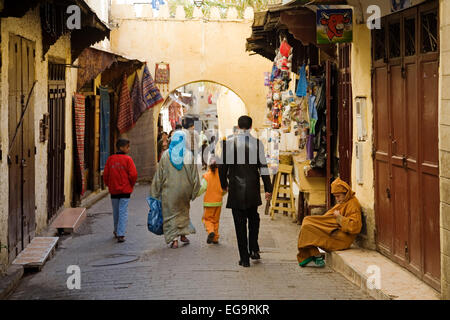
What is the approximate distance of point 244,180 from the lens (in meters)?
7.75

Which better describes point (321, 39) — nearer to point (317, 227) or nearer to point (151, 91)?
point (317, 227)

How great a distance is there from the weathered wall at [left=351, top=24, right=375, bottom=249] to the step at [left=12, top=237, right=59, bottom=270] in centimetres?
384

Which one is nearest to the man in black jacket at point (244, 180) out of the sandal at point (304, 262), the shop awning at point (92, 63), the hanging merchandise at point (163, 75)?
the sandal at point (304, 262)

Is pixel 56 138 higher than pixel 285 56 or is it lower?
lower

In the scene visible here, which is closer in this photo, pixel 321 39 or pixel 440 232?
pixel 440 232

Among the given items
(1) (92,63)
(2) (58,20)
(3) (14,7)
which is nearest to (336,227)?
(3) (14,7)

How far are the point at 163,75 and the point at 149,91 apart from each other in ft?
2.22

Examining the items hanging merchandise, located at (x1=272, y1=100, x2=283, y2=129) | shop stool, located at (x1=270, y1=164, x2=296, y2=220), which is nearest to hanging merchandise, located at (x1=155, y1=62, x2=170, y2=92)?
hanging merchandise, located at (x1=272, y1=100, x2=283, y2=129)

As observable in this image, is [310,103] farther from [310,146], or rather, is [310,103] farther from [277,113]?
[277,113]

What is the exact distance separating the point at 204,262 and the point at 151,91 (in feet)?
37.6

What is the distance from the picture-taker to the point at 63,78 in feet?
39.1

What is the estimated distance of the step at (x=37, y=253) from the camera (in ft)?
24.3

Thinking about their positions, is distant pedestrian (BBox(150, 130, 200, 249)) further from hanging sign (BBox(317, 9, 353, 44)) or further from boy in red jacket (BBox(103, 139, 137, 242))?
hanging sign (BBox(317, 9, 353, 44))

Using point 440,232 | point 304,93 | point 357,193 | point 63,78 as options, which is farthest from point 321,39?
point 63,78
